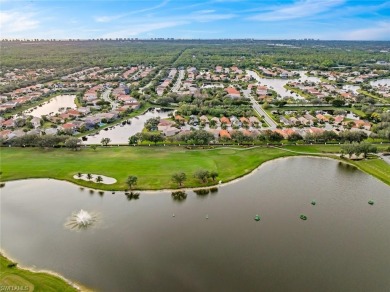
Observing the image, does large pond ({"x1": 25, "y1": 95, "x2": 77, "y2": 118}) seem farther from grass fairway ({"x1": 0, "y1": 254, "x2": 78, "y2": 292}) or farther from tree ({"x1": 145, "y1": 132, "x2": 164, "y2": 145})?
grass fairway ({"x1": 0, "y1": 254, "x2": 78, "y2": 292})

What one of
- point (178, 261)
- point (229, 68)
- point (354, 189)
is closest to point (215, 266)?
point (178, 261)

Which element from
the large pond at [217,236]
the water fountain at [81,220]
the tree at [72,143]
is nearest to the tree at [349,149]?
the large pond at [217,236]

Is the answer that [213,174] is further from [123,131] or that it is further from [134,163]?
[123,131]

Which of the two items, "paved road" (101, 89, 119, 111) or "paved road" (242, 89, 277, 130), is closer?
"paved road" (242, 89, 277, 130)

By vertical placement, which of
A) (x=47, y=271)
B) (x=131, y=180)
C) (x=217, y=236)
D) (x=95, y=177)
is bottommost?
(x=47, y=271)

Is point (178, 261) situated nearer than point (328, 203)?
Yes

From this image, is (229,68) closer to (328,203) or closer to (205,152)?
(205,152)

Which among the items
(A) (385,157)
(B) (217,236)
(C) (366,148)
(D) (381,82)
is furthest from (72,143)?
(D) (381,82)

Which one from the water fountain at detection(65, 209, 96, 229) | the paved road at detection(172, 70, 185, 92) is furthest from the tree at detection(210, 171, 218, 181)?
the paved road at detection(172, 70, 185, 92)
